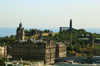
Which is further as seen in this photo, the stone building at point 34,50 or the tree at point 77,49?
the tree at point 77,49

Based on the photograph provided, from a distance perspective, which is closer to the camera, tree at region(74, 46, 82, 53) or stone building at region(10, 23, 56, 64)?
stone building at region(10, 23, 56, 64)

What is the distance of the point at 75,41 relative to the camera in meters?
170

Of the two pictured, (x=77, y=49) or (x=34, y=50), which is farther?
(x=77, y=49)

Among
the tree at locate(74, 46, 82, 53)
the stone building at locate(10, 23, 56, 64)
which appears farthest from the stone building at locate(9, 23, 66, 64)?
the tree at locate(74, 46, 82, 53)

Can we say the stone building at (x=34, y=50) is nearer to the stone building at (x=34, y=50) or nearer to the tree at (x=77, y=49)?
the stone building at (x=34, y=50)

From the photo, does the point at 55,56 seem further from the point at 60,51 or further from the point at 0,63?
the point at 0,63

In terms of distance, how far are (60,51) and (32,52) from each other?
15.3 metres

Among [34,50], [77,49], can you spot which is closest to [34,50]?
[34,50]

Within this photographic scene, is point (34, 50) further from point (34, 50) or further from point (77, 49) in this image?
point (77, 49)

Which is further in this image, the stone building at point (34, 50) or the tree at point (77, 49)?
the tree at point (77, 49)

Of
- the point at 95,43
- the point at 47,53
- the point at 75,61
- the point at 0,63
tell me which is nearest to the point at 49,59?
the point at 47,53

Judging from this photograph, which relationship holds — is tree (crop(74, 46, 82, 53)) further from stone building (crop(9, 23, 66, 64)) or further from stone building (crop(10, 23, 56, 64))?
stone building (crop(10, 23, 56, 64))

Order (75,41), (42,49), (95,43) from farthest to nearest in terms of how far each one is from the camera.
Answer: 1. (95,43)
2. (75,41)
3. (42,49)

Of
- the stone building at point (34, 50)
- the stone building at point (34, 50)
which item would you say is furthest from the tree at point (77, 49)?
the stone building at point (34, 50)
